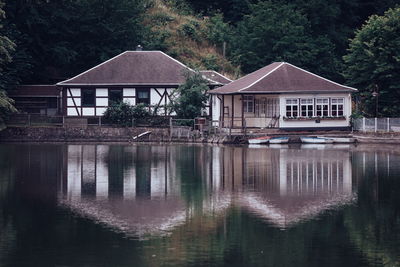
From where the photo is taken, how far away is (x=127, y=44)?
70.7 meters

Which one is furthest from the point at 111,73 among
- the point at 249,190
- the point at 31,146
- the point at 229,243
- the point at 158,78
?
the point at 229,243

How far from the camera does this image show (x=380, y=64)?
5603 centimetres

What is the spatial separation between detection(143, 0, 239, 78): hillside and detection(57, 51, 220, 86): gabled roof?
6.37 meters

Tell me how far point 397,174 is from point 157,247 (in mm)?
17118

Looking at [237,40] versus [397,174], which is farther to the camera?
[237,40]

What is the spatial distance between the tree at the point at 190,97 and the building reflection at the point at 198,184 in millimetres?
11509

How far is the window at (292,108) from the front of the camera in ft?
183

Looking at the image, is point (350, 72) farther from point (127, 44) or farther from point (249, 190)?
point (249, 190)

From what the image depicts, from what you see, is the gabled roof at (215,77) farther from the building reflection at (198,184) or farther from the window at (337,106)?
the building reflection at (198,184)

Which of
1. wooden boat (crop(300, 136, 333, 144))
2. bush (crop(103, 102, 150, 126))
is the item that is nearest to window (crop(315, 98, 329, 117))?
wooden boat (crop(300, 136, 333, 144))

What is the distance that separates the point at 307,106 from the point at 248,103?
4175 mm

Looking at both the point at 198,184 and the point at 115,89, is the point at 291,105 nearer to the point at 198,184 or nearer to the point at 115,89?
the point at 115,89

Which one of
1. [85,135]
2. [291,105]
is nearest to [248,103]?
[291,105]

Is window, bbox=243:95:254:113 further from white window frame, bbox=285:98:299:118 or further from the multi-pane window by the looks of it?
the multi-pane window
